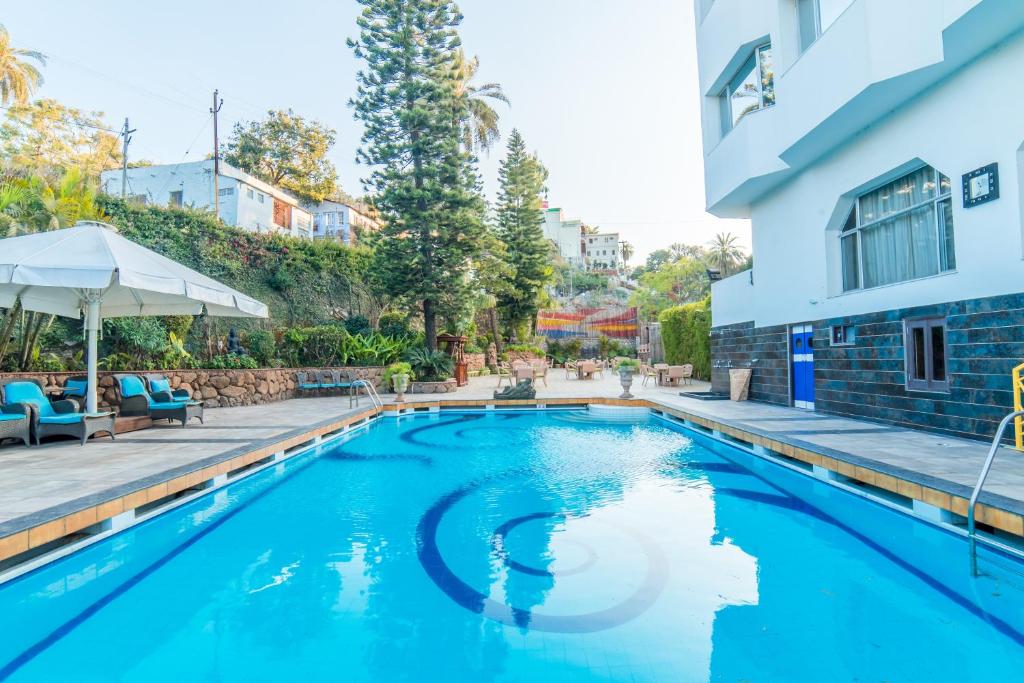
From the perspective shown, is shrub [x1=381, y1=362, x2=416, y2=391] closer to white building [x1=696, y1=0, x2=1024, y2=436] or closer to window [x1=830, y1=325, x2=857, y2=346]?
white building [x1=696, y1=0, x2=1024, y2=436]

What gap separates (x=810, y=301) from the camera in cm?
846

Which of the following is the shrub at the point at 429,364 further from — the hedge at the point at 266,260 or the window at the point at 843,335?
the window at the point at 843,335

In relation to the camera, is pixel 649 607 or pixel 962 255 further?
pixel 962 255

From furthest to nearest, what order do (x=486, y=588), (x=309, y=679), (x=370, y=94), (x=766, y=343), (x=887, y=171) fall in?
(x=370, y=94) → (x=766, y=343) → (x=887, y=171) → (x=486, y=588) → (x=309, y=679)

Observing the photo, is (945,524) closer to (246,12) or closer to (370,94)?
(370,94)

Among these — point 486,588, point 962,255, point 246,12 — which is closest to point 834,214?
point 962,255

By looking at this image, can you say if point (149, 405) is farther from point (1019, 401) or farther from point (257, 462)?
point (1019, 401)

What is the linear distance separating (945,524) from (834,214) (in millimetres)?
5672

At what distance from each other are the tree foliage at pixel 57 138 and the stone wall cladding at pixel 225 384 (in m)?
17.7

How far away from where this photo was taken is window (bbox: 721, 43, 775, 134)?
29.2 feet

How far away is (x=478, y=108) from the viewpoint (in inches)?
895

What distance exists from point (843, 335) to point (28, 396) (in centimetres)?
1086

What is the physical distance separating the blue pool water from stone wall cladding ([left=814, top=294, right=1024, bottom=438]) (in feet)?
6.60

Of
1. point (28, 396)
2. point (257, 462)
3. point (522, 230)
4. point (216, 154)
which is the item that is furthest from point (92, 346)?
point (216, 154)
